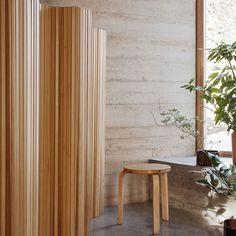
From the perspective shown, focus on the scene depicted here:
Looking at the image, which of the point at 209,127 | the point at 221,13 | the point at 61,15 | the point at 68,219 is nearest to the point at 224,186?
the point at 68,219

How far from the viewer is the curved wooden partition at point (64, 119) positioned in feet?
6.86

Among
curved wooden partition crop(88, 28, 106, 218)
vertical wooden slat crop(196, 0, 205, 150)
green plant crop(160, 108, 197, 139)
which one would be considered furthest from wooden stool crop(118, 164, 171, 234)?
vertical wooden slat crop(196, 0, 205, 150)

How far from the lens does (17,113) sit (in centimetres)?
143

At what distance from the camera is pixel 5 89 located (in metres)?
1.42

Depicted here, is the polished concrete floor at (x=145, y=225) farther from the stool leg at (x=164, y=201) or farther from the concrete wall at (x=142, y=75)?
the concrete wall at (x=142, y=75)

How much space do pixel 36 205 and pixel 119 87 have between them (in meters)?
2.55

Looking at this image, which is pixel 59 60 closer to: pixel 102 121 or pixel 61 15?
pixel 61 15

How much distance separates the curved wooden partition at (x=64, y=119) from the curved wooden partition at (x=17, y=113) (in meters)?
0.62

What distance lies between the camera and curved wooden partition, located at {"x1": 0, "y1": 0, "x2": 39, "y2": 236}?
4.62ft

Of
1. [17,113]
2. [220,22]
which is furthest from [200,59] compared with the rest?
[17,113]

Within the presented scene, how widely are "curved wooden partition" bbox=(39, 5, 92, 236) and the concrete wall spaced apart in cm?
166

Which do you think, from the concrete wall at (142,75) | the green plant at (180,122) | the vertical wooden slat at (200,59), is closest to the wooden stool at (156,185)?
the green plant at (180,122)

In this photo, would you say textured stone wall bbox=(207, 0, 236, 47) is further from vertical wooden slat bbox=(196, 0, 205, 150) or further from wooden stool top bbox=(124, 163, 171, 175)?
wooden stool top bbox=(124, 163, 171, 175)

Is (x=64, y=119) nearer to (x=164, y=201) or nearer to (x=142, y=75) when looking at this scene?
(x=164, y=201)
